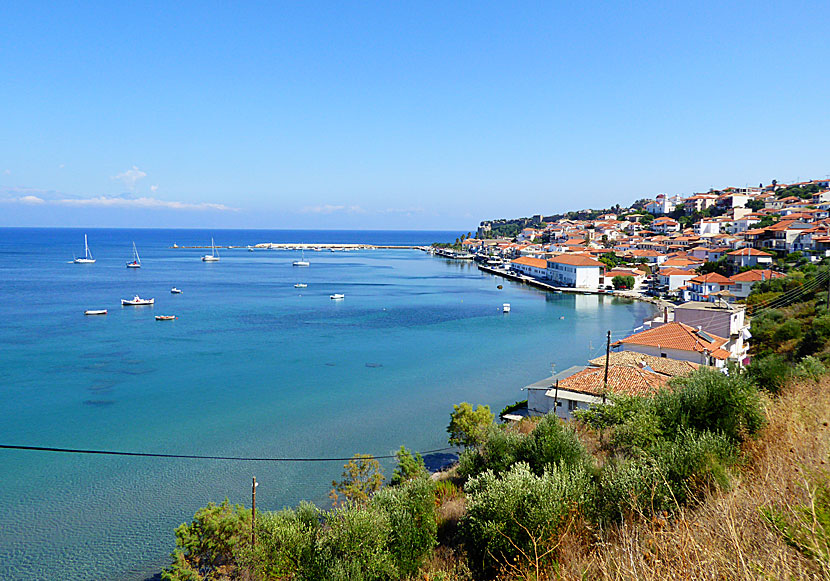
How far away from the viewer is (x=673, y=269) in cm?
4253

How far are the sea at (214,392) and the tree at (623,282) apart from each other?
5305mm

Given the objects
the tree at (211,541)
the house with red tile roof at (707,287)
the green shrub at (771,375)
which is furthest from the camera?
the house with red tile roof at (707,287)

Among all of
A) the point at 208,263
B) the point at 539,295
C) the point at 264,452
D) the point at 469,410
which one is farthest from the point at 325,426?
the point at 208,263

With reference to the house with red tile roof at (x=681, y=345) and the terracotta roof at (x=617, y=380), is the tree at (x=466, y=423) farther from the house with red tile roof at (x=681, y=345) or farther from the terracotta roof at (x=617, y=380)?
the house with red tile roof at (x=681, y=345)

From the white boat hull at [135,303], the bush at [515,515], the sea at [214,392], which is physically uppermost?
the bush at [515,515]

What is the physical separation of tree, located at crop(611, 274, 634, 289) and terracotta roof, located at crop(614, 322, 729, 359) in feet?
90.5

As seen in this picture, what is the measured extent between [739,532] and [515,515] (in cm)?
265

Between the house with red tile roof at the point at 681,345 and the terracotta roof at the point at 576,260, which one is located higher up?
the terracotta roof at the point at 576,260

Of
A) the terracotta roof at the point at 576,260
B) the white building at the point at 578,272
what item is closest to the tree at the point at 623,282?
the white building at the point at 578,272

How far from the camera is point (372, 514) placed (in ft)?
20.1

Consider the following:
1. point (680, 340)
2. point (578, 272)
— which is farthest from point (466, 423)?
point (578, 272)

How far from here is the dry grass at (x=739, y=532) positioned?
280cm

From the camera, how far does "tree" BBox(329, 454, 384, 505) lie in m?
10.0

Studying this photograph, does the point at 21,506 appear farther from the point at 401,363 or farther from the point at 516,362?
the point at 516,362
